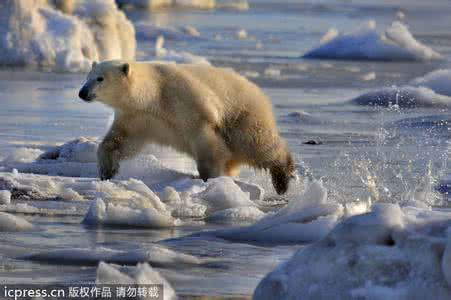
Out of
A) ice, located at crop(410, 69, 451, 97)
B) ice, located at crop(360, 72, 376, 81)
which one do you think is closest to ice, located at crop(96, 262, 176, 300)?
ice, located at crop(410, 69, 451, 97)

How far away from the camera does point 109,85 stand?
352 inches

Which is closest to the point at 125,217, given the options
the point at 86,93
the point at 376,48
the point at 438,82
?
the point at 86,93

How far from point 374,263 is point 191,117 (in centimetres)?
447

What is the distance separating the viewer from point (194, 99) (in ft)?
28.6

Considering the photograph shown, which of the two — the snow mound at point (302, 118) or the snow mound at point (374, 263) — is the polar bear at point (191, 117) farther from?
the snow mound at point (374, 263)

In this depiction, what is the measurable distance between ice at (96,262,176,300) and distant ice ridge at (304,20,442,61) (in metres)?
17.4

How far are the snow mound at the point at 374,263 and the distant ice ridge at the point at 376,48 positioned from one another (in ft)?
58.1

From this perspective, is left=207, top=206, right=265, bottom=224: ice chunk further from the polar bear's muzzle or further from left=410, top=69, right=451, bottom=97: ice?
left=410, top=69, right=451, bottom=97: ice

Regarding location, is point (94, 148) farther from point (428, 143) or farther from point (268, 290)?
point (268, 290)

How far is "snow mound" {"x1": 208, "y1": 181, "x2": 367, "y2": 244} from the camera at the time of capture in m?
6.29

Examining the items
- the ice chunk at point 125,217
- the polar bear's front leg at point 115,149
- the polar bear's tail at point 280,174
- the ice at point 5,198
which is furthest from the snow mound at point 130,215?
the polar bear's tail at point 280,174

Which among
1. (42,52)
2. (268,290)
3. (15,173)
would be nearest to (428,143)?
(15,173)

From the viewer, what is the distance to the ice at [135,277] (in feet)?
15.8

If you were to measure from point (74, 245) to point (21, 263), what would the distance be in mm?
566
